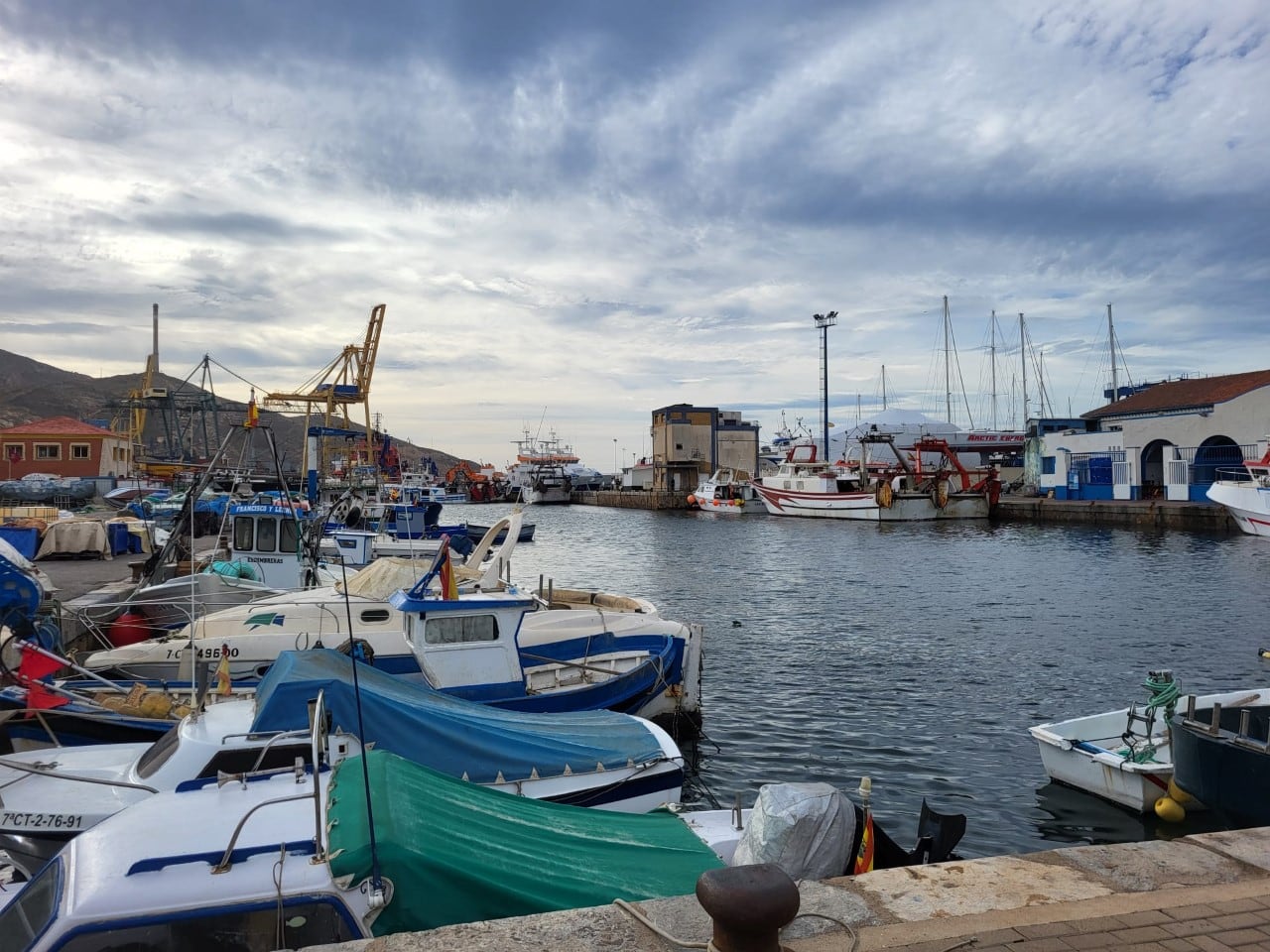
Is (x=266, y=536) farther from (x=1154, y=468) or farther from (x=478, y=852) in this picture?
(x=1154, y=468)

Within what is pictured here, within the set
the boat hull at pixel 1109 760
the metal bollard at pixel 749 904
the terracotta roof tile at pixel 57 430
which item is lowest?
the boat hull at pixel 1109 760

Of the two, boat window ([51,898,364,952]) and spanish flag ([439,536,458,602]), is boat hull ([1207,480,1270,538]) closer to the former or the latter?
spanish flag ([439,536,458,602])

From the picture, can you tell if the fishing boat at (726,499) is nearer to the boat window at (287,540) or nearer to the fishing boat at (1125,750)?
the boat window at (287,540)

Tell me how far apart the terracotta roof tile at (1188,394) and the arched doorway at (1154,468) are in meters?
3.04

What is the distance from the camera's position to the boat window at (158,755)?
7.67m

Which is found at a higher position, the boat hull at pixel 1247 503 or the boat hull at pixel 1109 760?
the boat hull at pixel 1247 503

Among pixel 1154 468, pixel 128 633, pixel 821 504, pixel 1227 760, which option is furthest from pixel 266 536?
pixel 1154 468

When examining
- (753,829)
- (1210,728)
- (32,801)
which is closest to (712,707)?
(1210,728)

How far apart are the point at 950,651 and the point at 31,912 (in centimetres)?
2048

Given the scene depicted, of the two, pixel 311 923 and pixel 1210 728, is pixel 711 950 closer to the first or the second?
pixel 311 923

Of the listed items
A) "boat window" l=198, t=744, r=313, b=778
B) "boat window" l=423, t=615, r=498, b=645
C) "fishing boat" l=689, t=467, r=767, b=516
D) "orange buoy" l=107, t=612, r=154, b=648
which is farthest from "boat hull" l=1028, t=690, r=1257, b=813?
"fishing boat" l=689, t=467, r=767, b=516

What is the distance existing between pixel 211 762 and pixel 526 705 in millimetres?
5033

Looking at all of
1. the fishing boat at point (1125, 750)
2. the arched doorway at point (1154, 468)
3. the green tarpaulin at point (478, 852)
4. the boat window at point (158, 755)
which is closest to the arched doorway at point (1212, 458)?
the arched doorway at point (1154, 468)

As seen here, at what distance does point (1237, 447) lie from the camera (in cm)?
5684
